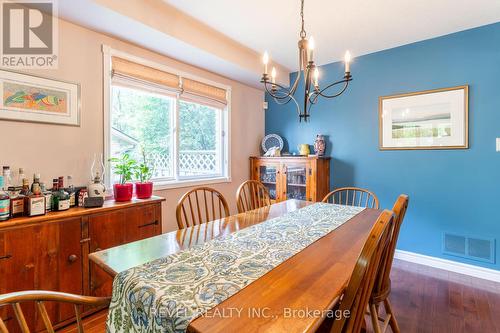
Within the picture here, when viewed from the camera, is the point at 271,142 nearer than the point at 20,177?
No

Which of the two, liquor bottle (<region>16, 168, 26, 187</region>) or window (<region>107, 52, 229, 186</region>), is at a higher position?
window (<region>107, 52, 229, 186</region>)

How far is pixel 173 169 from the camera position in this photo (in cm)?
278

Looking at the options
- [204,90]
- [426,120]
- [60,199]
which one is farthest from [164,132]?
[426,120]

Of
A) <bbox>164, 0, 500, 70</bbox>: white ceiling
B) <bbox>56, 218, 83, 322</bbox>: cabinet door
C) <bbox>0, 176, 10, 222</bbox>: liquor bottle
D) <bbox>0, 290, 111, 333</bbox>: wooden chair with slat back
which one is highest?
<bbox>164, 0, 500, 70</bbox>: white ceiling

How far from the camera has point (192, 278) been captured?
887mm

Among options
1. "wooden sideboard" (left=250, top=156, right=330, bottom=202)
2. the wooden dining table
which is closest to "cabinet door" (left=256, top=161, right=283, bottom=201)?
"wooden sideboard" (left=250, top=156, right=330, bottom=202)

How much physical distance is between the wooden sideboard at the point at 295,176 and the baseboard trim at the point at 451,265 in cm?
111

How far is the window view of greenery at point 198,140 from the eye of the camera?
9.55 ft

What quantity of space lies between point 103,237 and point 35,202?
0.46 metres

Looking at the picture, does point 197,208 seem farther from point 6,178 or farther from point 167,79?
point 167,79

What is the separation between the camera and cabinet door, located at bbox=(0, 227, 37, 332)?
139 centimetres

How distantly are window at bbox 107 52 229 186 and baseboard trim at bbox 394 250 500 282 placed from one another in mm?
2301

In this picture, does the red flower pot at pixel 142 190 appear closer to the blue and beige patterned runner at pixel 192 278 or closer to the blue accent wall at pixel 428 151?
the blue and beige patterned runner at pixel 192 278

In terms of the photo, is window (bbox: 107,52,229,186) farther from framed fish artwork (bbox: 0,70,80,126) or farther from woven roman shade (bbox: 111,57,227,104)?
framed fish artwork (bbox: 0,70,80,126)
